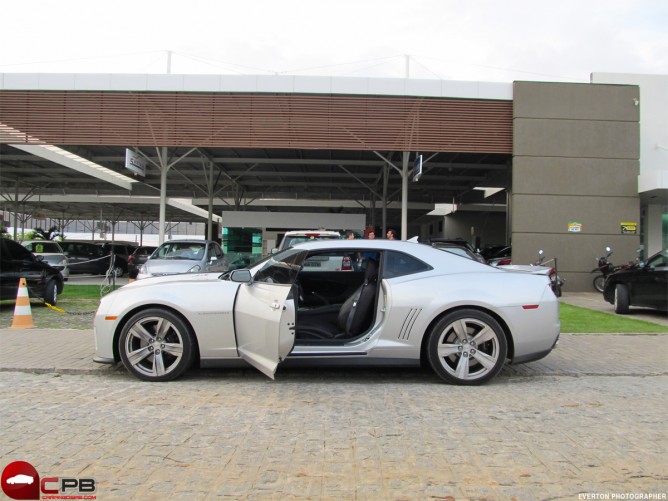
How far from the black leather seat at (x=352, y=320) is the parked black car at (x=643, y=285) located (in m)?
7.39

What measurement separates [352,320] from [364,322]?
5.1 inches

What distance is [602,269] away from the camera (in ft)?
49.5

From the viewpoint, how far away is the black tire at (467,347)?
16.7 feet

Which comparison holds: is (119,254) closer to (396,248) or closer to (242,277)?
(242,277)

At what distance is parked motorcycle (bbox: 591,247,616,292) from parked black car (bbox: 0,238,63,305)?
14722mm

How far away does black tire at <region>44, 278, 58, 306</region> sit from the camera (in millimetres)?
10719

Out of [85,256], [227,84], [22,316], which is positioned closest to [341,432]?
[22,316]

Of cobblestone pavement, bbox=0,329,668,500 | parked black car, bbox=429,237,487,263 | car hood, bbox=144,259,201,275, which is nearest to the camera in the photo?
cobblestone pavement, bbox=0,329,668,500

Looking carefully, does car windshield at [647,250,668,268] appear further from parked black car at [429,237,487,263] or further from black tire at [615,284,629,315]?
parked black car at [429,237,487,263]

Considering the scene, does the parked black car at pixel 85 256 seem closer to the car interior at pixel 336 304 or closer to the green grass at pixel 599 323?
the car interior at pixel 336 304

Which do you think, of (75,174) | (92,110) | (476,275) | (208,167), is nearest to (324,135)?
(92,110)

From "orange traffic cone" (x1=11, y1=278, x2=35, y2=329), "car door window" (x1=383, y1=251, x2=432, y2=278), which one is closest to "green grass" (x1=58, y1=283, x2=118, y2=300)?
"orange traffic cone" (x1=11, y1=278, x2=35, y2=329)

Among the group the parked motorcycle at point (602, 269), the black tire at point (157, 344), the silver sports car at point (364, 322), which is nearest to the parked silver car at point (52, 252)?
the silver sports car at point (364, 322)

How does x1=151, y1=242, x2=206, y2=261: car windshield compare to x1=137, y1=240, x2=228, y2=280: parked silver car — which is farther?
x1=151, y1=242, x2=206, y2=261: car windshield
